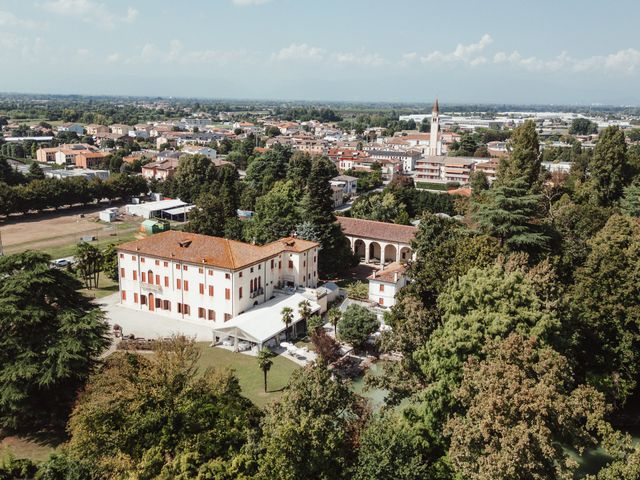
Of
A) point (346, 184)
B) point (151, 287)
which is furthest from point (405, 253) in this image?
point (346, 184)

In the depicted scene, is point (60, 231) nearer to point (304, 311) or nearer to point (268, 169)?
point (268, 169)

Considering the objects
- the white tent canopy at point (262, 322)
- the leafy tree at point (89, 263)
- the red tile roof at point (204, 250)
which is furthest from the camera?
the leafy tree at point (89, 263)

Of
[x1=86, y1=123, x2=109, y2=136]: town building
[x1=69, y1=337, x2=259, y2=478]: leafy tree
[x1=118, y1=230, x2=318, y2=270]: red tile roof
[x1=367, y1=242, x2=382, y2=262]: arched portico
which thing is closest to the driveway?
[x1=118, y1=230, x2=318, y2=270]: red tile roof

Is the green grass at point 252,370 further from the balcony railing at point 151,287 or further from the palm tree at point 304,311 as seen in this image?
the balcony railing at point 151,287

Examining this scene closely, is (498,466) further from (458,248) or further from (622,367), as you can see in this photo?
(458,248)

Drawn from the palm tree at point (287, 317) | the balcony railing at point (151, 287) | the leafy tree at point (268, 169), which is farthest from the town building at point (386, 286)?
the leafy tree at point (268, 169)
